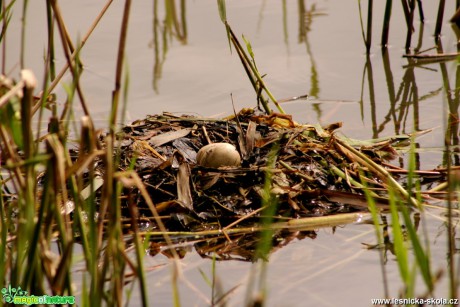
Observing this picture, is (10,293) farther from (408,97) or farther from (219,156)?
(408,97)

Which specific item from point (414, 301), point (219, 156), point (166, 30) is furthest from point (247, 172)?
point (166, 30)

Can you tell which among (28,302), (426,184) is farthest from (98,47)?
(28,302)

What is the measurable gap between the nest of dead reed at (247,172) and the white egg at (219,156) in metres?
0.04

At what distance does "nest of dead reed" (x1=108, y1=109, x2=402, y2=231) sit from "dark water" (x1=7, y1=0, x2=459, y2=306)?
206 millimetres

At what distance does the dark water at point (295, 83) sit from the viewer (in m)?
2.42

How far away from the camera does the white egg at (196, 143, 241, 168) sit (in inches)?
121

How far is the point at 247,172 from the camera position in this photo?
2994 millimetres

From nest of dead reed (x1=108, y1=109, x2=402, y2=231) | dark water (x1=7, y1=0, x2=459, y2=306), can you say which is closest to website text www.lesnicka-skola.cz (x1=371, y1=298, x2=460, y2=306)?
dark water (x1=7, y1=0, x2=459, y2=306)

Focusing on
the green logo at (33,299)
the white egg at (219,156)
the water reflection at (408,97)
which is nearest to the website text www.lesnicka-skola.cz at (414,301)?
the green logo at (33,299)

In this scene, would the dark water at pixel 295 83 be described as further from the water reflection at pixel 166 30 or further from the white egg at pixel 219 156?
the white egg at pixel 219 156

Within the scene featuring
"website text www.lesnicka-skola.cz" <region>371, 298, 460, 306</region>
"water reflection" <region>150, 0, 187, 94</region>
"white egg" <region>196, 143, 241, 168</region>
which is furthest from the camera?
"water reflection" <region>150, 0, 187, 94</region>

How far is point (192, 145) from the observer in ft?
10.9

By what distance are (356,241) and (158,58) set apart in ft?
7.70

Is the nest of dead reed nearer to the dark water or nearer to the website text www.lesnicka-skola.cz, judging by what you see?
the dark water
